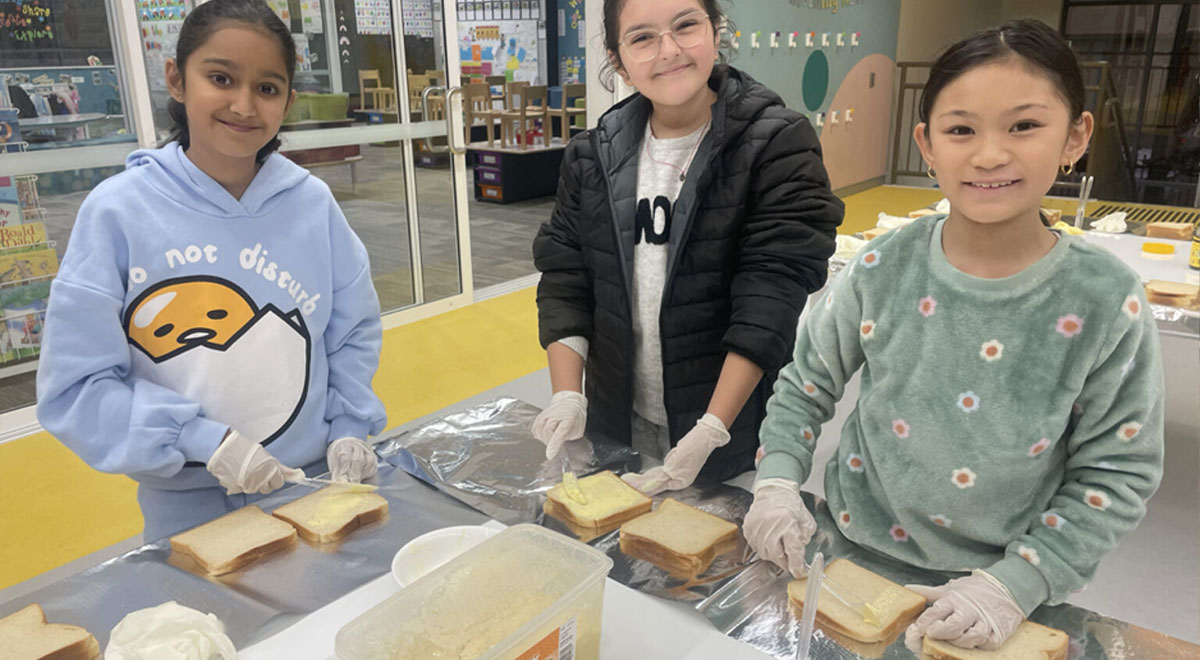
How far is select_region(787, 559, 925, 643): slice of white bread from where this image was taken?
90 centimetres

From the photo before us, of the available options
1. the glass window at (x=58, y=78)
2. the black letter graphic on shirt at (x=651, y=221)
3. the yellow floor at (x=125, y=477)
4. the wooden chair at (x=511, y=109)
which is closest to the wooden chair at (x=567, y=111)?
the wooden chair at (x=511, y=109)

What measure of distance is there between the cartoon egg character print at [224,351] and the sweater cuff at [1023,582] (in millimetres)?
1079

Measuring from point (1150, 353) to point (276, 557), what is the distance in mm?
1104

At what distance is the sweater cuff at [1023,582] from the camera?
912mm

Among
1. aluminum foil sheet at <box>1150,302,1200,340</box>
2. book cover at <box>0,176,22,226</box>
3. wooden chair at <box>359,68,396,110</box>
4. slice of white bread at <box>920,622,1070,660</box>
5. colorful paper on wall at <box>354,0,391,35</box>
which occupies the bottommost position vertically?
aluminum foil sheet at <box>1150,302,1200,340</box>

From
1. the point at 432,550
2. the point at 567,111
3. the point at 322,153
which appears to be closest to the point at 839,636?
the point at 432,550

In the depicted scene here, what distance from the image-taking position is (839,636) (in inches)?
35.6

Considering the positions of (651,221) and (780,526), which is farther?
(651,221)

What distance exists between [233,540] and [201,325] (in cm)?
38

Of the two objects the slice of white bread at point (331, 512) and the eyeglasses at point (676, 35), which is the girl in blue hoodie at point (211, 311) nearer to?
the slice of white bread at point (331, 512)

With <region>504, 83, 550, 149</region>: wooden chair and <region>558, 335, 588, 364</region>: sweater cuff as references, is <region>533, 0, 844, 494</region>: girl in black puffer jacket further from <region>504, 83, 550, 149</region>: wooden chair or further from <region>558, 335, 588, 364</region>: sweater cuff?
<region>504, 83, 550, 149</region>: wooden chair

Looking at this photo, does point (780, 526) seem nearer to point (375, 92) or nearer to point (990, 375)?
point (990, 375)

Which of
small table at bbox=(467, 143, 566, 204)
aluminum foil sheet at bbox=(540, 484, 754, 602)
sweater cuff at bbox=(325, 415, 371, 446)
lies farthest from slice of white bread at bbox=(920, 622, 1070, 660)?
small table at bbox=(467, 143, 566, 204)

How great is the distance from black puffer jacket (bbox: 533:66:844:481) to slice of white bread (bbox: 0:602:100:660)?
0.83 meters
